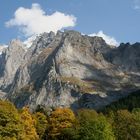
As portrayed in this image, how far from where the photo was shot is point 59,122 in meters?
135

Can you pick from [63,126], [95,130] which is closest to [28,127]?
[63,126]

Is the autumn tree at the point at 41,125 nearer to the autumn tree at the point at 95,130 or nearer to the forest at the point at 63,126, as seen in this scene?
the forest at the point at 63,126

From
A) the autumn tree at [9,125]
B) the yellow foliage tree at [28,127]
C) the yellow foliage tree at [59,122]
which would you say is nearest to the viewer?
the autumn tree at [9,125]

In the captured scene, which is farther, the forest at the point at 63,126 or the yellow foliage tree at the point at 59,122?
the yellow foliage tree at the point at 59,122

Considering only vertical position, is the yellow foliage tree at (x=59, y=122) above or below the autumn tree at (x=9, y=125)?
above

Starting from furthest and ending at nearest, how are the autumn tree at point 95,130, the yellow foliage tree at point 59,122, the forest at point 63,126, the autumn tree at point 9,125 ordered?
the yellow foliage tree at point 59,122, the autumn tree at point 95,130, the forest at point 63,126, the autumn tree at point 9,125

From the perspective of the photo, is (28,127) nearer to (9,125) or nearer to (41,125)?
(41,125)

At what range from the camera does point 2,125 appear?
106 m

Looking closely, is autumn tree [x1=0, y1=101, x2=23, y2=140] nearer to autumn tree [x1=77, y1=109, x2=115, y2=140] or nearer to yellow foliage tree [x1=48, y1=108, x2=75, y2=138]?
autumn tree [x1=77, y1=109, x2=115, y2=140]

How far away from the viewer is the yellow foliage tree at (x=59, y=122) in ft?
436

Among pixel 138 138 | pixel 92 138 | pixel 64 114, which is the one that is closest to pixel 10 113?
pixel 92 138

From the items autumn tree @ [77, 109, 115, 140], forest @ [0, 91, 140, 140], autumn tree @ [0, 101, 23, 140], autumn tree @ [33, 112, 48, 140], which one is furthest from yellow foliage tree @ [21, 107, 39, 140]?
autumn tree @ [77, 109, 115, 140]

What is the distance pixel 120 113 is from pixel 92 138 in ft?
88.1

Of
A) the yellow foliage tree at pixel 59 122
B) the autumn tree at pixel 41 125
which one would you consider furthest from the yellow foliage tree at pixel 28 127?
the yellow foliage tree at pixel 59 122
